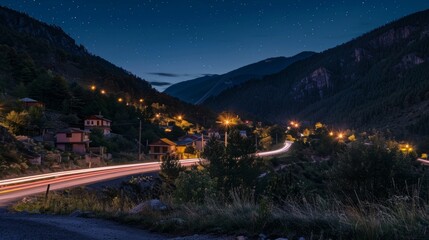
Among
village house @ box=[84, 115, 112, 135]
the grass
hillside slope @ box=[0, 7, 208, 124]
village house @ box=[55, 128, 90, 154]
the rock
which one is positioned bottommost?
the rock

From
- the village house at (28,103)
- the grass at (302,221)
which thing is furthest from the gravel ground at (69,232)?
the village house at (28,103)

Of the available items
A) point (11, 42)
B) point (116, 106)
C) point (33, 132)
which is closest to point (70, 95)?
point (116, 106)

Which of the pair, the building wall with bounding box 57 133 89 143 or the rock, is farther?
the building wall with bounding box 57 133 89 143

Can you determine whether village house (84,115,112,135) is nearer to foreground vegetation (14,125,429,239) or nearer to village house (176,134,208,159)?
village house (176,134,208,159)

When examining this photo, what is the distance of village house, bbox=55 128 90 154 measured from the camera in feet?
175

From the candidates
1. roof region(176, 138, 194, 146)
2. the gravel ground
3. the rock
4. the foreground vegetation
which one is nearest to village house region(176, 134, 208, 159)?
roof region(176, 138, 194, 146)

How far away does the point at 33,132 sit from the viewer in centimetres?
5328

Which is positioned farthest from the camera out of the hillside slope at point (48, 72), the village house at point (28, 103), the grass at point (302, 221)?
the hillside slope at point (48, 72)

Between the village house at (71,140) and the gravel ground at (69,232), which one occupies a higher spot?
the village house at (71,140)

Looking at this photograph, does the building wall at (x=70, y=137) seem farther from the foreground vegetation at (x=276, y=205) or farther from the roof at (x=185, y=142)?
the roof at (x=185, y=142)

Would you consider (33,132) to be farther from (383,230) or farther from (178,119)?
(178,119)

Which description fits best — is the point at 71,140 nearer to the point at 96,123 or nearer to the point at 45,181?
the point at 96,123

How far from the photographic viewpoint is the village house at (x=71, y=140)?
5325 cm

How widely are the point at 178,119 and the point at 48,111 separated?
53568 millimetres
